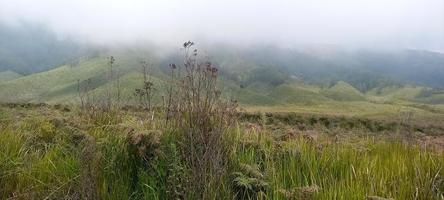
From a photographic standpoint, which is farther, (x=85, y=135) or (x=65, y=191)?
(x=85, y=135)

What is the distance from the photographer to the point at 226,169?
19.3ft

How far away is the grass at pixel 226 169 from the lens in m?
5.40

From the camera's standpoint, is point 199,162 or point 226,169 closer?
point 199,162

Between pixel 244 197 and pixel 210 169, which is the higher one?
pixel 210 169

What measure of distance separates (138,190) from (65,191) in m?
0.81

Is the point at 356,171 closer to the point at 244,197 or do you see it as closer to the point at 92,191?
the point at 244,197

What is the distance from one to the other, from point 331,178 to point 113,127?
2.92 metres

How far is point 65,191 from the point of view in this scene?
581cm

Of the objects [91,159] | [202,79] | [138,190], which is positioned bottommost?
[138,190]

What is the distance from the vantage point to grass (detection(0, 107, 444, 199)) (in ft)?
17.7

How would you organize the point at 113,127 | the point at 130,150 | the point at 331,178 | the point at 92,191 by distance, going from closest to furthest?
the point at 92,191 < the point at 331,178 < the point at 130,150 < the point at 113,127

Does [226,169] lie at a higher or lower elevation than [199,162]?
lower

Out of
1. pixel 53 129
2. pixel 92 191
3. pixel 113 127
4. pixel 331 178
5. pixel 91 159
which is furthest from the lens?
pixel 53 129

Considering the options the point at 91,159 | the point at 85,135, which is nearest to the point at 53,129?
the point at 85,135
